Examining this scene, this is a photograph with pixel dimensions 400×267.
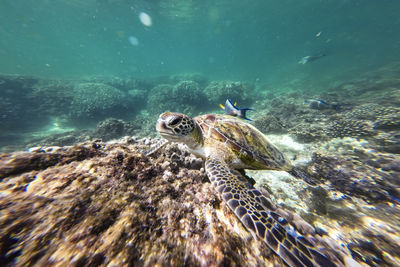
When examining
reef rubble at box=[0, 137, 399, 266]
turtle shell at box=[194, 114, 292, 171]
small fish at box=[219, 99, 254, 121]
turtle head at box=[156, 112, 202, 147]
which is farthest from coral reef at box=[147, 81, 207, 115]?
reef rubble at box=[0, 137, 399, 266]

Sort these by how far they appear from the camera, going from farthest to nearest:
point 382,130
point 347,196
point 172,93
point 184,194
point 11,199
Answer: point 172,93
point 382,130
point 347,196
point 184,194
point 11,199

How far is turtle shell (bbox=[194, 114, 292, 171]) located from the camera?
7.66ft

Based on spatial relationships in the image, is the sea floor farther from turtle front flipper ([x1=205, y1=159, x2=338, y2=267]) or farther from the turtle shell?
the turtle shell

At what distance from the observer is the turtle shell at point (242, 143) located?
234 centimetres

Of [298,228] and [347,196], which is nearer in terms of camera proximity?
[298,228]

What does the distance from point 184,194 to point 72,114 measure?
12660 mm

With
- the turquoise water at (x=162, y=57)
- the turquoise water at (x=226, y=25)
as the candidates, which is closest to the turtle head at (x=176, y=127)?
the turquoise water at (x=162, y=57)

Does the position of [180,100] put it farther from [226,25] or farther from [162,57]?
[162,57]

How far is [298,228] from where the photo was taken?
146cm

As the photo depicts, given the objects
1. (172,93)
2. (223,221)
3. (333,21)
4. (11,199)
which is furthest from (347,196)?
(333,21)

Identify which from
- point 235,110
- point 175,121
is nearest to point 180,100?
point 235,110

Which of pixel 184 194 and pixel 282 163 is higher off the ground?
pixel 282 163

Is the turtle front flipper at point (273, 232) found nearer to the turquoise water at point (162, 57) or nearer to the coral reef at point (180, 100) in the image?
the turquoise water at point (162, 57)

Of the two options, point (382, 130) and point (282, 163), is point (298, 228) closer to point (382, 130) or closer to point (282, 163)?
point (282, 163)
